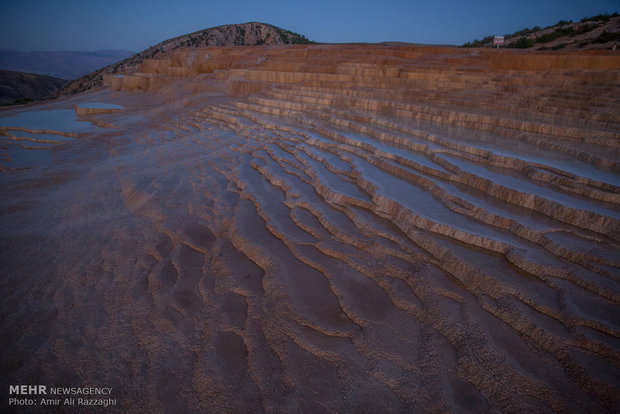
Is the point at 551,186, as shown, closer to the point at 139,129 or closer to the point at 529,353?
the point at 529,353

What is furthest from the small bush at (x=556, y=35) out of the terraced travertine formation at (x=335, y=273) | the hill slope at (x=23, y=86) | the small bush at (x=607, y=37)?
the hill slope at (x=23, y=86)

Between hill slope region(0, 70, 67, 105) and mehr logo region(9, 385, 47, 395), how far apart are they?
45.1m

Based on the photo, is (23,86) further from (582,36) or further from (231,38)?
(582,36)

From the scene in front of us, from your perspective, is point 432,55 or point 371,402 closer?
point 371,402

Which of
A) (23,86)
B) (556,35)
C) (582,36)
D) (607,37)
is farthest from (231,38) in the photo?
(607,37)

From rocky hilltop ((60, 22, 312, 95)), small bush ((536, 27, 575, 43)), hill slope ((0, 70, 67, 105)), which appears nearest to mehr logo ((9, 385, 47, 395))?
small bush ((536, 27, 575, 43))

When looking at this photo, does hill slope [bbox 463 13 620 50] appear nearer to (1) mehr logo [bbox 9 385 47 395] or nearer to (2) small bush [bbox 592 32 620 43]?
(2) small bush [bbox 592 32 620 43]

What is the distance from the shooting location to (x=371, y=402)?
1.34 m

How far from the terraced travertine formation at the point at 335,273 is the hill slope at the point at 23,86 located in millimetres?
43322

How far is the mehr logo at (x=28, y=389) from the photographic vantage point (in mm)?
1481

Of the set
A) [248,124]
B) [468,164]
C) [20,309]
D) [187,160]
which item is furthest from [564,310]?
[248,124]

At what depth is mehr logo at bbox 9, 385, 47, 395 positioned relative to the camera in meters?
1.48

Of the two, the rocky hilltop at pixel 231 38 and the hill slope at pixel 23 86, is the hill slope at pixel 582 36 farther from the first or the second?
the hill slope at pixel 23 86

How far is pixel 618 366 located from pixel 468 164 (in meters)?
2.61
